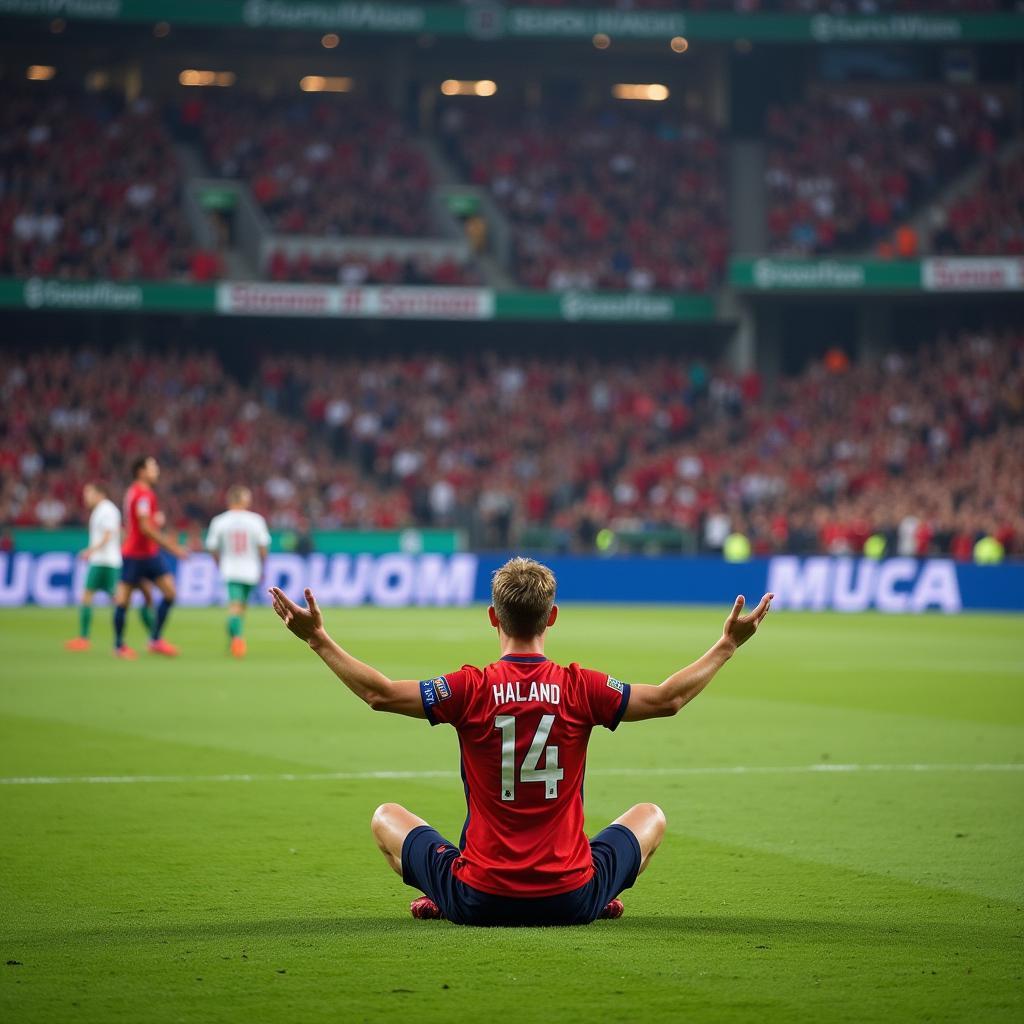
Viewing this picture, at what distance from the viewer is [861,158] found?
52781 millimetres

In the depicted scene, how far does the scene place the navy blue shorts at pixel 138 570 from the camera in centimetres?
2084

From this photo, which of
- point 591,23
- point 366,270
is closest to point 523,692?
point 366,270

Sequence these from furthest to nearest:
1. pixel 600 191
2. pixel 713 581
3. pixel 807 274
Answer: pixel 600 191, pixel 807 274, pixel 713 581

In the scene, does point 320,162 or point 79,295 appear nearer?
point 79,295

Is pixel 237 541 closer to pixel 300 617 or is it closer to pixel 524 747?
pixel 524 747

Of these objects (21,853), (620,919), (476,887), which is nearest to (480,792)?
(476,887)

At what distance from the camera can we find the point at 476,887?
6672mm

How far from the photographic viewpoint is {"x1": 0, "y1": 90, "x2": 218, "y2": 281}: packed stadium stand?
155 ft

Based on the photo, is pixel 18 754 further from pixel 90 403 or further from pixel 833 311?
pixel 833 311

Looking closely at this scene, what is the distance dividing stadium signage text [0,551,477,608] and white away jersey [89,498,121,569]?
11.0 meters

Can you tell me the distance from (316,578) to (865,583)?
11.0 m

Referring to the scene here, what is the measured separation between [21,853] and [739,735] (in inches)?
288

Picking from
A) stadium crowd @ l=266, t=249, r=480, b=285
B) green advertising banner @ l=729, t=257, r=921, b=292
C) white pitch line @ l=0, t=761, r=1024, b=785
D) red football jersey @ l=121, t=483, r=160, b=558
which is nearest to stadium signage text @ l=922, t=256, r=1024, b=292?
green advertising banner @ l=729, t=257, r=921, b=292

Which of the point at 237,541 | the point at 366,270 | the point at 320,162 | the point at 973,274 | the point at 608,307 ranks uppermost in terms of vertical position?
the point at 320,162
